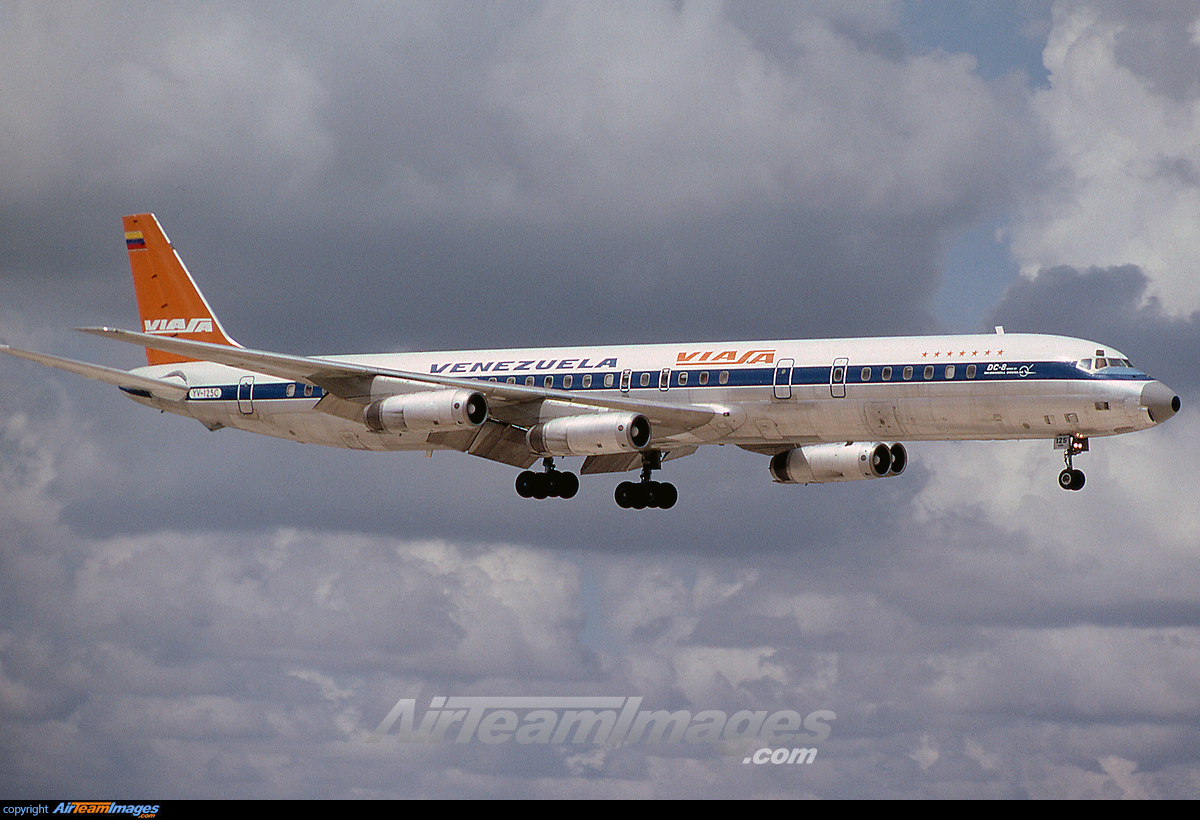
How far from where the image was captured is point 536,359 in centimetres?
5569

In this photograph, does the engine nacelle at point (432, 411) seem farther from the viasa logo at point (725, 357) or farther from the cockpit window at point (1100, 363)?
the cockpit window at point (1100, 363)

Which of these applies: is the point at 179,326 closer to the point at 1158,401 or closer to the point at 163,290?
the point at 163,290

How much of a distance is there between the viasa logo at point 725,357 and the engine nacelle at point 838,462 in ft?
21.3

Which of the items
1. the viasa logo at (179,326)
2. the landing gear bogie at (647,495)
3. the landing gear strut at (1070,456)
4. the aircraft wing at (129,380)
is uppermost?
the viasa logo at (179,326)

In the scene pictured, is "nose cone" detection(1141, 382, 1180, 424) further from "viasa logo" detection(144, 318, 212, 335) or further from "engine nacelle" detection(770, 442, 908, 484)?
"viasa logo" detection(144, 318, 212, 335)

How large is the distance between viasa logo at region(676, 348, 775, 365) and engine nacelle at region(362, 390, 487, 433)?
6.98 meters

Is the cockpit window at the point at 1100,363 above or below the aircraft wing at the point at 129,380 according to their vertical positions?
below

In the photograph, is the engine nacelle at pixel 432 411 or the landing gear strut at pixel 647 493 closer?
the engine nacelle at pixel 432 411

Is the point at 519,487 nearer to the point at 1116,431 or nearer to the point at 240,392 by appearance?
the point at 240,392

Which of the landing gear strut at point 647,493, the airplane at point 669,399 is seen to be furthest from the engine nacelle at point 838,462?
the landing gear strut at point 647,493

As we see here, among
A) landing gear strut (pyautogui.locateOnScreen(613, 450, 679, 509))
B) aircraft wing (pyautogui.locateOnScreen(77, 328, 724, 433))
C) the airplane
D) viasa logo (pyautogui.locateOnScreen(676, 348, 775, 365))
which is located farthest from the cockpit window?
landing gear strut (pyautogui.locateOnScreen(613, 450, 679, 509))

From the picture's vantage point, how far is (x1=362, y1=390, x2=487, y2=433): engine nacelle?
50.7 metres

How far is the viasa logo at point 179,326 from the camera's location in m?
64.6
